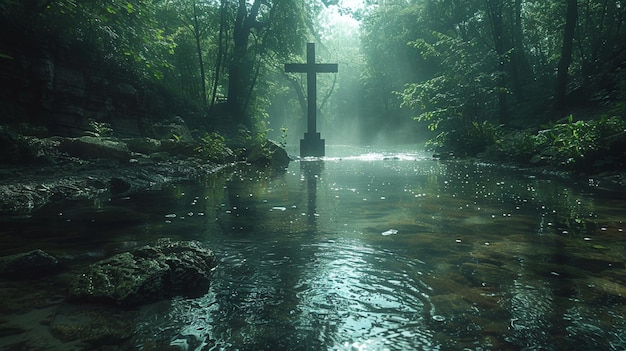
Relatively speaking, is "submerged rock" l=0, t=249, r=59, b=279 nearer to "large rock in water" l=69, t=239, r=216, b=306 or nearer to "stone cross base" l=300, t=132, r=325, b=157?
"large rock in water" l=69, t=239, r=216, b=306

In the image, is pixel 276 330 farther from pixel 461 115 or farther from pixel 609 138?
pixel 461 115

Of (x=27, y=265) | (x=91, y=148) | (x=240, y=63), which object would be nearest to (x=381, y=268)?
(x=27, y=265)

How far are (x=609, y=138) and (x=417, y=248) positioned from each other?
29.7 ft

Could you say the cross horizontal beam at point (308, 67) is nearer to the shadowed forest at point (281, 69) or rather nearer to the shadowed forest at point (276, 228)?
the shadowed forest at point (281, 69)

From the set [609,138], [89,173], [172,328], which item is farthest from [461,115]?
[172,328]

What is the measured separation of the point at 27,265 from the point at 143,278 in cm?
122

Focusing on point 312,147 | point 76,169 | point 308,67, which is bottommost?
point 76,169

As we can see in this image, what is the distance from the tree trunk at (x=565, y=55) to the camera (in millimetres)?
18625

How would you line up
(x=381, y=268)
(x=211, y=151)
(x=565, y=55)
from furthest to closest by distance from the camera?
(x=565, y=55) < (x=211, y=151) < (x=381, y=268)

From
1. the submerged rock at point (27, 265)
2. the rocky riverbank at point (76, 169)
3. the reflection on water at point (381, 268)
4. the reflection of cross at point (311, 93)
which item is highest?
the reflection of cross at point (311, 93)

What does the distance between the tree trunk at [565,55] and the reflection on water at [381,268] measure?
1459 cm

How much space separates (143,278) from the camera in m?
2.97

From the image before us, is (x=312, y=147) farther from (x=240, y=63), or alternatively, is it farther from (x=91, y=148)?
(x=91, y=148)

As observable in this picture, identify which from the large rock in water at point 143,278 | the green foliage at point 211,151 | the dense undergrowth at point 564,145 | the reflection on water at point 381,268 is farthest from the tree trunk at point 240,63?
the large rock in water at point 143,278
